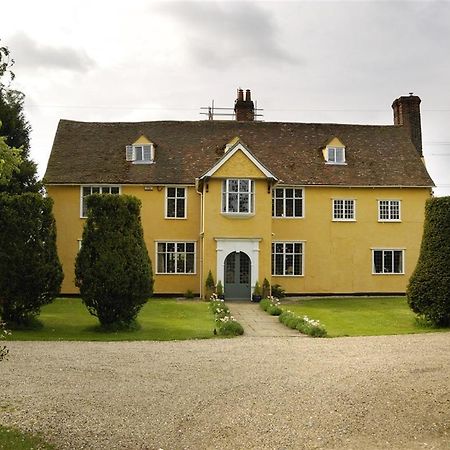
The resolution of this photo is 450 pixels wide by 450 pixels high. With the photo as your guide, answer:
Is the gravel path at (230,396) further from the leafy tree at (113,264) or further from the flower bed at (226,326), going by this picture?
the leafy tree at (113,264)

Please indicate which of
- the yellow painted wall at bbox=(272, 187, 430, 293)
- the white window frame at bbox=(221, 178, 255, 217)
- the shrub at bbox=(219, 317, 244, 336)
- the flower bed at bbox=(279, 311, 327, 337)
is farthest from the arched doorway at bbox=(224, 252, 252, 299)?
the shrub at bbox=(219, 317, 244, 336)

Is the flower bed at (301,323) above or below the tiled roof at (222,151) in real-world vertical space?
below

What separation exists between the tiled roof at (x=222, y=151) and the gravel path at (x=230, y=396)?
62.2ft

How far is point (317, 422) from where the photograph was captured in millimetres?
9141

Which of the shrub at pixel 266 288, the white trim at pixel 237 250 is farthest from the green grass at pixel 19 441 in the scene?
the shrub at pixel 266 288

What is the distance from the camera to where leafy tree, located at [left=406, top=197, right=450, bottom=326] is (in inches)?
805

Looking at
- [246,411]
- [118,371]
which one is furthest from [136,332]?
[246,411]

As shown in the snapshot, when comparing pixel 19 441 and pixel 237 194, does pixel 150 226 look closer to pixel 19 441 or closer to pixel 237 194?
pixel 237 194

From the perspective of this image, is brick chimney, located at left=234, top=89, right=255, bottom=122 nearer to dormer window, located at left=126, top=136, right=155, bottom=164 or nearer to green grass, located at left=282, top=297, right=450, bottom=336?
dormer window, located at left=126, top=136, right=155, bottom=164

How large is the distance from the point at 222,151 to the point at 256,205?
224 inches

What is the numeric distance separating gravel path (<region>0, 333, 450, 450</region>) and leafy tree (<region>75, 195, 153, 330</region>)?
3.63 meters

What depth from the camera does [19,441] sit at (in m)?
8.02

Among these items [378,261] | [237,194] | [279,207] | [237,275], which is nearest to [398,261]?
[378,261]

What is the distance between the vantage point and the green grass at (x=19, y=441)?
781 cm
